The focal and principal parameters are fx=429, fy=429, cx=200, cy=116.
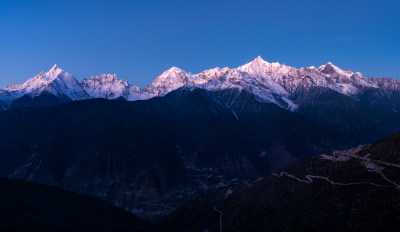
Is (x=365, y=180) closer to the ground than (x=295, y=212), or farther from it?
farther from it

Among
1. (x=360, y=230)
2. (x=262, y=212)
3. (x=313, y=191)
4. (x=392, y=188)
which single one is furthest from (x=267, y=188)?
(x=360, y=230)

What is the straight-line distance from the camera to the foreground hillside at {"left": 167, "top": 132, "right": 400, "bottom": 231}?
133750 mm

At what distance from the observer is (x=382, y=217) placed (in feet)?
317

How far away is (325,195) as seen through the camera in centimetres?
15188

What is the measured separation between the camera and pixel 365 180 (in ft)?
482

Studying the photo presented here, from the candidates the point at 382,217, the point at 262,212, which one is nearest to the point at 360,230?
the point at 382,217

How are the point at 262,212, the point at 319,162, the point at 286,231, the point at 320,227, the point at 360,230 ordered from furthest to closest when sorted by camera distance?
the point at 319,162 < the point at 262,212 < the point at 286,231 < the point at 320,227 < the point at 360,230

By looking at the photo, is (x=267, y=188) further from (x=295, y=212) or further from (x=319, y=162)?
(x=295, y=212)

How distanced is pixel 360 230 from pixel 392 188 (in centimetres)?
4751

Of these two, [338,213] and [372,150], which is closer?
[338,213]

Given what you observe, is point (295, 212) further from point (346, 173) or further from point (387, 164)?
point (387, 164)

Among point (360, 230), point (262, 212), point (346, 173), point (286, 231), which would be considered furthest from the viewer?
point (262, 212)

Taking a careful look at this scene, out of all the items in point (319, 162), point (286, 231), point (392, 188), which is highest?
point (319, 162)

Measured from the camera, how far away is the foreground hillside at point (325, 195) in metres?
134
